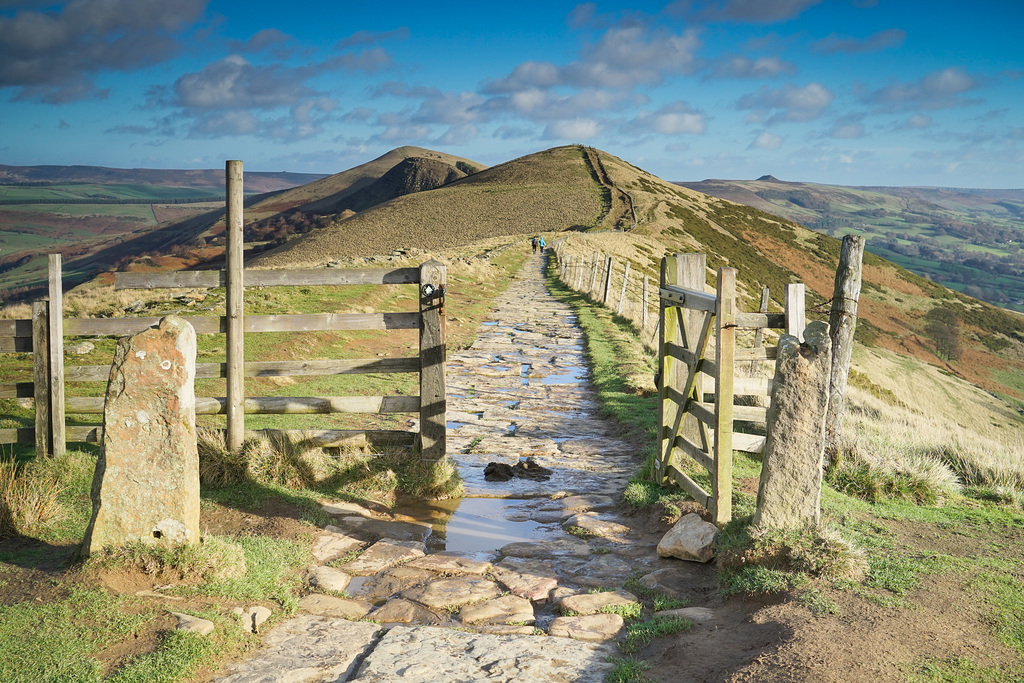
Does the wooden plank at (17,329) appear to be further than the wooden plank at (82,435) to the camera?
No

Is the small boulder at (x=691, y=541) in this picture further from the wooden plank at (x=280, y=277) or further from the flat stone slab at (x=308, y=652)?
the wooden plank at (x=280, y=277)

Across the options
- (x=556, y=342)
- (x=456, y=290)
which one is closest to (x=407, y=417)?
(x=556, y=342)

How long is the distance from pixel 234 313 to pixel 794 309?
5378mm

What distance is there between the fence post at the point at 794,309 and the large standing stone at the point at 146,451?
5179mm

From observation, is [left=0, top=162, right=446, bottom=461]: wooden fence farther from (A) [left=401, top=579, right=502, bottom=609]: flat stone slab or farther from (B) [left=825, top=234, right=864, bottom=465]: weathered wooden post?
(B) [left=825, top=234, right=864, bottom=465]: weathered wooden post

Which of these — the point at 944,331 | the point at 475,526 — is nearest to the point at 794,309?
the point at 475,526

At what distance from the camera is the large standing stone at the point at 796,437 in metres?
4.89

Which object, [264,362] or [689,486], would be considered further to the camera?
[264,362]

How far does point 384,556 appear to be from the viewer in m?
5.51

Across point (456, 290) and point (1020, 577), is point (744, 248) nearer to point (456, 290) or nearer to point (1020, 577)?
point (456, 290)

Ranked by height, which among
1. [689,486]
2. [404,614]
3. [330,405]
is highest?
[330,405]

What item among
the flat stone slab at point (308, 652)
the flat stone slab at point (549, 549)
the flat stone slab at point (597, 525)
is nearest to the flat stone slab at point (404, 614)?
the flat stone slab at point (308, 652)

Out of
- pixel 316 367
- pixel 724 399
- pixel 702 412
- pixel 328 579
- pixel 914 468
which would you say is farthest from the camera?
pixel 914 468

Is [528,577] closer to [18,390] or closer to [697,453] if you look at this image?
[697,453]
